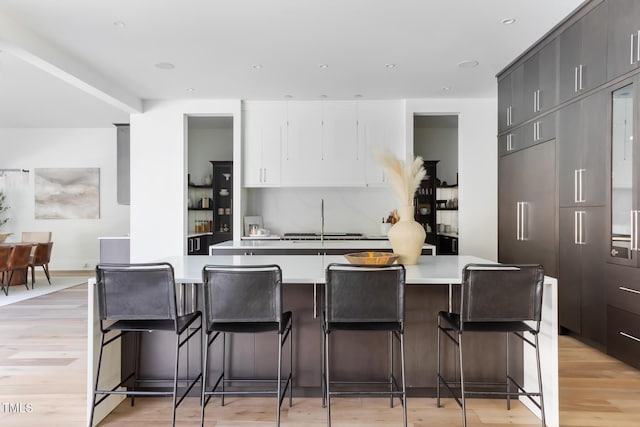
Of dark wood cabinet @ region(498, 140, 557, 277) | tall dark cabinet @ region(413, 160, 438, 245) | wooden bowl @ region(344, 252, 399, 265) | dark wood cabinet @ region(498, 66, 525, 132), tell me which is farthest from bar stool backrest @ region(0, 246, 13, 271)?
dark wood cabinet @ region(498, 66, 525, 132)

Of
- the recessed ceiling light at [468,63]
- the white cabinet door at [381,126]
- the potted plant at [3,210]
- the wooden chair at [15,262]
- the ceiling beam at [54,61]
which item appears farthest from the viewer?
the potted plant at [3,210]

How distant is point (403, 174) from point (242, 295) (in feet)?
4.45

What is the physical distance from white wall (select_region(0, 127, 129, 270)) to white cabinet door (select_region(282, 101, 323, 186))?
4.32m

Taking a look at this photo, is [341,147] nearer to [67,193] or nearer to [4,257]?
[4,257]

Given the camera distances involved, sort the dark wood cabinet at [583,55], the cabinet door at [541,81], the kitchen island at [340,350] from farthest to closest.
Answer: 1. the cabinet door at [541,81]
2. the dark wood cabinet at [583,55]
3. the kitchen island at [340,350]

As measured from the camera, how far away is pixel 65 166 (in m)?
7.96

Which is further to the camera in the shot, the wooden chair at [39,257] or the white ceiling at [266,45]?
the wooden chair at [39,257]

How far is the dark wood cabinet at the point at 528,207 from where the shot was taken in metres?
3.74

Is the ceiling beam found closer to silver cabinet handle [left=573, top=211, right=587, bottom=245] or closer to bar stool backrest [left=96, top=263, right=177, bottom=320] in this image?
bar stool backrest [left=96, top=263, right=177, bottom=320]

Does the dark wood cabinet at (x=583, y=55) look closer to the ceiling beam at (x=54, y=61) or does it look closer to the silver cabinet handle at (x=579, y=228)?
the silver cabinet handle at (x=579, y=228)

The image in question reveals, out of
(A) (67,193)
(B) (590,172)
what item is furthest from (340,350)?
(A) (67,193)

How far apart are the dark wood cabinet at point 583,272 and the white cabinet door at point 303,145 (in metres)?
3.21

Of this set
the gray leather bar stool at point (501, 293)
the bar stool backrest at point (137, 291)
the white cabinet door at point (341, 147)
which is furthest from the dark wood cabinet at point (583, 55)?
the bar stool backrest at point (137, 291)

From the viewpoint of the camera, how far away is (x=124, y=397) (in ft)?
8.18
